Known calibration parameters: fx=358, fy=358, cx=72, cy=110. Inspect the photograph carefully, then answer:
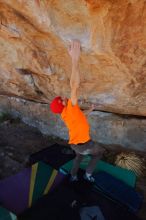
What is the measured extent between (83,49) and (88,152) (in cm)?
141

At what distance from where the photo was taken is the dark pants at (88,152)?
493 centimetres

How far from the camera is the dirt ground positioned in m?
6.04

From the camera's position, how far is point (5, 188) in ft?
16.4

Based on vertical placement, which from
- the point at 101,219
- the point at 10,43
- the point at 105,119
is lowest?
the point at 101,219

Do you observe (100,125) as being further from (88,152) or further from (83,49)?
(83,49)

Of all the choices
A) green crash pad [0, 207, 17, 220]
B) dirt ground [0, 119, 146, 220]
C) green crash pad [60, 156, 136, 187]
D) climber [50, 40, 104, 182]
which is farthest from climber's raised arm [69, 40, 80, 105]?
dirt ground [0, 119, 146, 220]

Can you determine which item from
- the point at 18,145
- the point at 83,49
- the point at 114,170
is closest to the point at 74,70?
the point at 83,49

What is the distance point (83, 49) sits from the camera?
4668mm

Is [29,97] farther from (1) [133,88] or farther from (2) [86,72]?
(1) [133,88]

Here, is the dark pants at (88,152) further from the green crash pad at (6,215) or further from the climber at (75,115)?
the green crash pad at (6,215)

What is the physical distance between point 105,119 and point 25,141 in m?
1.66

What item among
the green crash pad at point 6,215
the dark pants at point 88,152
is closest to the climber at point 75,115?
the dark pants at point 88,152

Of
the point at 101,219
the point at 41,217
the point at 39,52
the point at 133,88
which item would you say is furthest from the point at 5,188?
the point at 133,88

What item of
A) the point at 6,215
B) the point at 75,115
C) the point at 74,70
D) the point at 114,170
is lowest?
the point at 6,215
